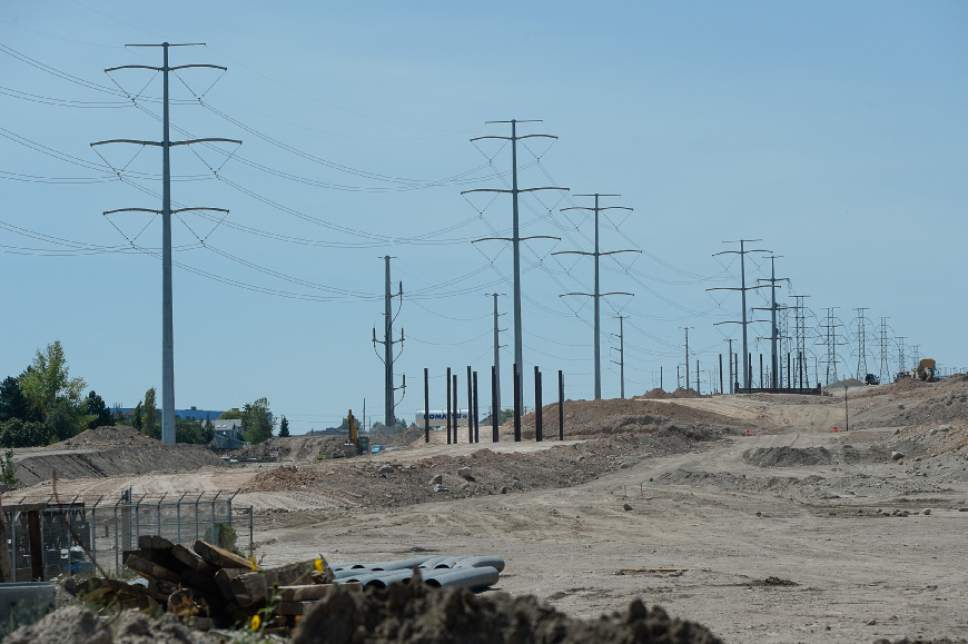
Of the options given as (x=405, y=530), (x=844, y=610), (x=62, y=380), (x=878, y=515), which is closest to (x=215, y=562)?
(x=844, y=610)

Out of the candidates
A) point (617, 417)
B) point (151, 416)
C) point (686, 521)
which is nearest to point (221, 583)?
point (686, 521)

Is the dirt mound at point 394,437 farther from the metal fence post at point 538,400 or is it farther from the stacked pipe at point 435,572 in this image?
the stacked pipe at point 435,572

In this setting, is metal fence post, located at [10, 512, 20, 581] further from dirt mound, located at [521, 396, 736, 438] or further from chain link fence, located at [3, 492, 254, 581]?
dirt mound, located at [521, 396, 736, 438]

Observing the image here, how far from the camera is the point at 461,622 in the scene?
375 inches

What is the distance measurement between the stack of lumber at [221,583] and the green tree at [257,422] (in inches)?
4465

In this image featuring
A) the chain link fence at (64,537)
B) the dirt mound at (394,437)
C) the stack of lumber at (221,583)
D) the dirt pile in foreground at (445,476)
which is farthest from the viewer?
the dirt mound at (394,437)

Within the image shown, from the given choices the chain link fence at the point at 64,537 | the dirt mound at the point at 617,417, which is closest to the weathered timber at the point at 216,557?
the chain link fence at the point at 64,537

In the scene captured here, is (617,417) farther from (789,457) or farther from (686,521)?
(686,521)

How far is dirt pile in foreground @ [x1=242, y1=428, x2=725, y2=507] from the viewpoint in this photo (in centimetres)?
4069

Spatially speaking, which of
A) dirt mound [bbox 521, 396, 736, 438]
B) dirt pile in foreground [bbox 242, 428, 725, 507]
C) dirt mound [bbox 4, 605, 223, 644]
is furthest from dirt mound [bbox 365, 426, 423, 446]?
dirt mound [bbox 4, 605, 223, 644]

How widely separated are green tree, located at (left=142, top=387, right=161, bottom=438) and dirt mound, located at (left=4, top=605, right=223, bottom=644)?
9795 cm

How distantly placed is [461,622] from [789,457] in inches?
1661

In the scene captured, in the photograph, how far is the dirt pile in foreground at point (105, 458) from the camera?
53.7 meters

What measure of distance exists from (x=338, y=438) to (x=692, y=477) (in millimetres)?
47110
